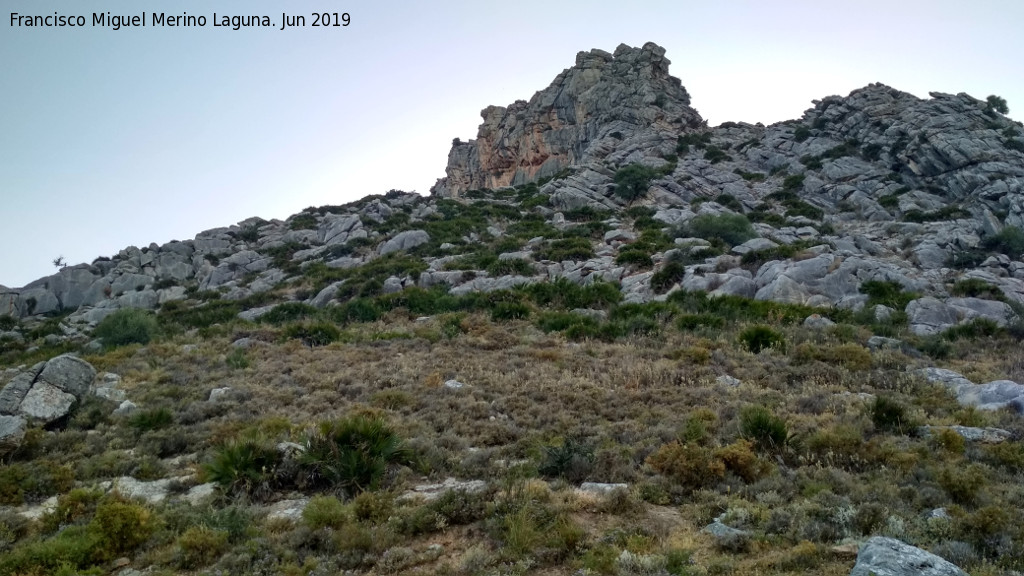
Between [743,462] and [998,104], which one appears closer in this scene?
[743,462]

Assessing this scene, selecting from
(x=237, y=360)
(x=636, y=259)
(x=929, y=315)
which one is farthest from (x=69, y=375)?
(x=929, y=315)

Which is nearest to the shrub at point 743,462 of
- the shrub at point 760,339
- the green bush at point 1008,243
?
the shrub at point 760,339

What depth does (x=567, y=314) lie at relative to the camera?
18.9m

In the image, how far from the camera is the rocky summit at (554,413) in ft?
19.5

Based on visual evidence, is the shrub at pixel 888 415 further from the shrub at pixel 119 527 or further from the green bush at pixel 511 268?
the green bush at pixel 511 268

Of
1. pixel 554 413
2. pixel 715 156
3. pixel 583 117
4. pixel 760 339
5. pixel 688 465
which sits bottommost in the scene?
pixel 554 413

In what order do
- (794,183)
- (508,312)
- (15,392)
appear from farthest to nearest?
(794,183)
(508,312)
(15,392)

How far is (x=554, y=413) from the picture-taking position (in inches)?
400

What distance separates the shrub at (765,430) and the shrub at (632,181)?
3563cm

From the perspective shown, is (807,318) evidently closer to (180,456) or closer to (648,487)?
(648,487)

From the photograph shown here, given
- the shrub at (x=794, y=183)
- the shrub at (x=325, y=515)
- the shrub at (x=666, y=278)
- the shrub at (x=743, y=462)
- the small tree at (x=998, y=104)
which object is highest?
the small tree at (x=998, y=104)

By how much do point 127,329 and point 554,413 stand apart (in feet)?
60.7

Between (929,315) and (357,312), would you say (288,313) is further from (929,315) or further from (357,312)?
(929,315)

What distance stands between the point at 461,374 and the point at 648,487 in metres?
6.46
